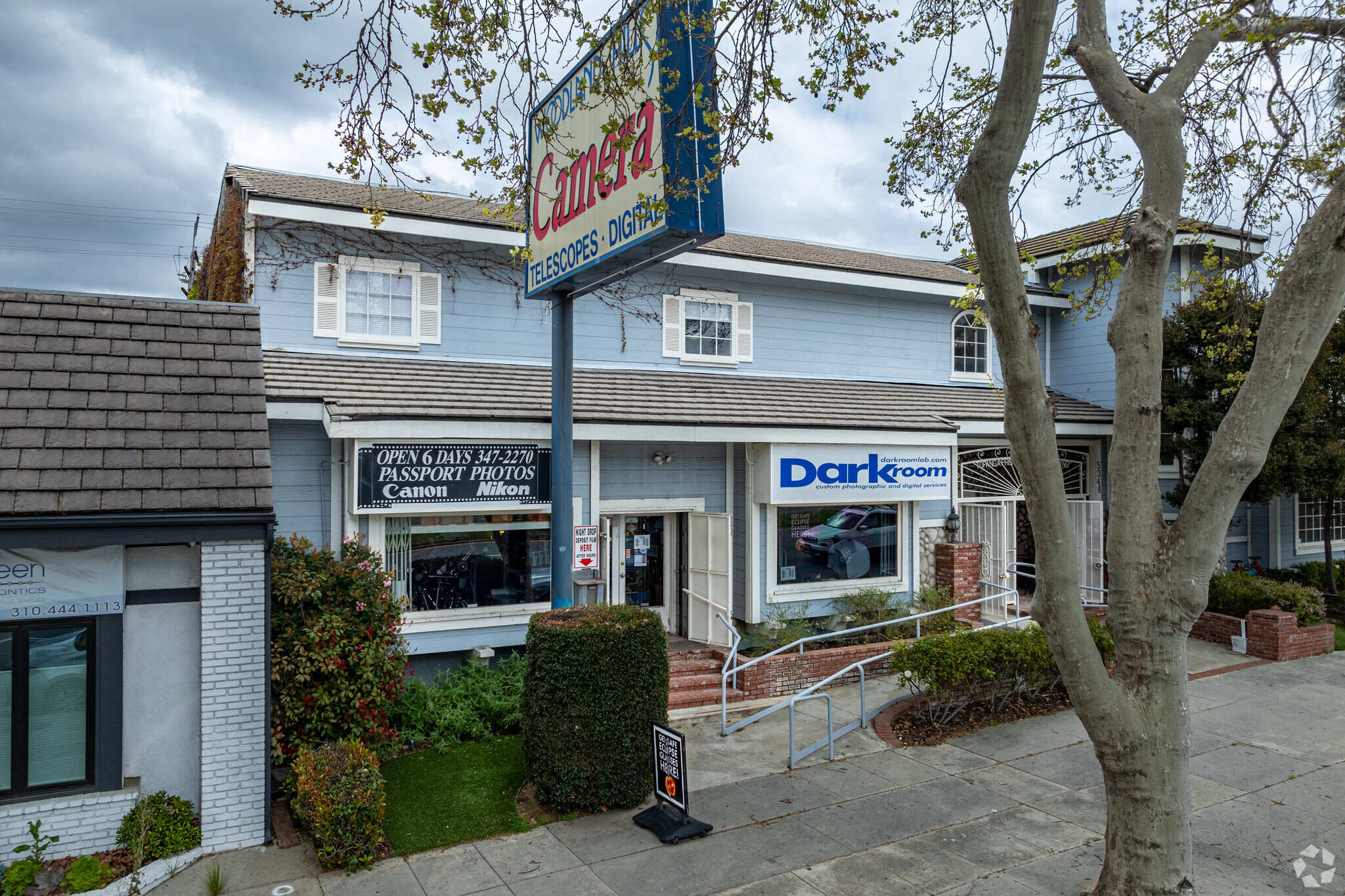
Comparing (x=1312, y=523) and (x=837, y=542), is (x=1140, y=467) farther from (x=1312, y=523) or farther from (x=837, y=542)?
(x=1312, y=523)

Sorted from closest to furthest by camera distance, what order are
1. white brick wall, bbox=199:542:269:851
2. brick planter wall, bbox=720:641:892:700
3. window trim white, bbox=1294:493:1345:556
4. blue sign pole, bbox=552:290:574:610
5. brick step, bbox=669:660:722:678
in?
white brick wall, bbox=199:542:269:851, blue sign pole, bbox=552:290:574:610, brick planter wall, bbox=720:641:892:700, brick step, bbox=669:660:722:678, window trim white, bbox=1294:493:1345:556

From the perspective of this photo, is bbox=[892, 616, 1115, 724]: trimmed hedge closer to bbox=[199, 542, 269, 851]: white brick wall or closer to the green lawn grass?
the green lawn grass

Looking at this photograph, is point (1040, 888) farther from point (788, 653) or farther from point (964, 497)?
point (964, 497)

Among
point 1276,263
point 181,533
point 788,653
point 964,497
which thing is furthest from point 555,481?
point 964,497

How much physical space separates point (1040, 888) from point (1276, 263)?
7190 millimetres

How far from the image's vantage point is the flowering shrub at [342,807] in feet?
21.2

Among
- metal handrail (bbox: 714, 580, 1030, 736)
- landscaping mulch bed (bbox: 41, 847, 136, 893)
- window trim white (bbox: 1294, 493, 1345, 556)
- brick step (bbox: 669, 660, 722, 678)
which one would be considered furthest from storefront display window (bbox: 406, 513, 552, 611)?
window trim white (bbox: 1294, 493, 1345, 556)

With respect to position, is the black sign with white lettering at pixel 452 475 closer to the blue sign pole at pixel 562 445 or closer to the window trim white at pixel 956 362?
the blue sign pole at pixel 562 445

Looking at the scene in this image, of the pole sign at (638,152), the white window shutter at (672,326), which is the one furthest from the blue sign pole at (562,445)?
the white window shutter at (672,326)

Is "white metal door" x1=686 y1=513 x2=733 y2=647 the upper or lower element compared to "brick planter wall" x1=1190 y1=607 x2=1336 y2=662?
upper

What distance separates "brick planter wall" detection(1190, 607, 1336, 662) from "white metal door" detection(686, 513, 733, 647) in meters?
7.62

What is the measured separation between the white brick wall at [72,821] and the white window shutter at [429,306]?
23.2 feet

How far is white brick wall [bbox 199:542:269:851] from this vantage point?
6.77m

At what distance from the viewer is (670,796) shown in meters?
7.27
